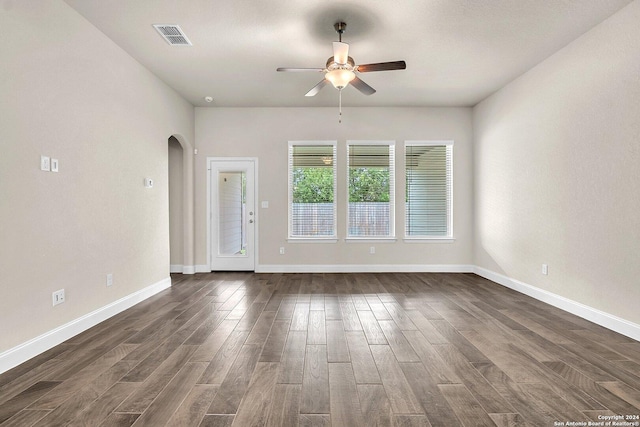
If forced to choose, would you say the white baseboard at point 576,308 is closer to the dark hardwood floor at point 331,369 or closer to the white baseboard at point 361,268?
the dark hardwood floor at point 331,369

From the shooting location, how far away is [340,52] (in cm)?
331

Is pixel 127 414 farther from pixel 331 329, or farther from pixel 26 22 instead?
pixel 26 22

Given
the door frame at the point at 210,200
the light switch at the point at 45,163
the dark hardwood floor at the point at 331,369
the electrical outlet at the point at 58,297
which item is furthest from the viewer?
the door frame at the point at 210,200

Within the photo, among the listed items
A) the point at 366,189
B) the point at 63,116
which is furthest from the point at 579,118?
the point at 63,116

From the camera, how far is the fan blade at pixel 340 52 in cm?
326

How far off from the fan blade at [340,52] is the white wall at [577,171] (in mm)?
2524

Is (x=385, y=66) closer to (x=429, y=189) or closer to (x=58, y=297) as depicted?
(x=429, y=189)

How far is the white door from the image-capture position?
Answer: 6.16 meters

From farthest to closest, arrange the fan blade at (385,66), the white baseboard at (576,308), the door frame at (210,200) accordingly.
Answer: the door frame at (210,200), the fan blade at (385,66), the white baseboard at (576,308)

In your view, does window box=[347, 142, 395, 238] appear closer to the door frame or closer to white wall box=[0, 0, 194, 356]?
the door frame

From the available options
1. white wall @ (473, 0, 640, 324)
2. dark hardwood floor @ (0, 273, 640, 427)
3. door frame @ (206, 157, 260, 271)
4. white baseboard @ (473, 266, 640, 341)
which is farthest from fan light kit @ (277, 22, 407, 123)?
white baseboard @ (473, 266, 640, 341)

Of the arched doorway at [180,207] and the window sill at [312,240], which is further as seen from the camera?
the window sill at [312,240]

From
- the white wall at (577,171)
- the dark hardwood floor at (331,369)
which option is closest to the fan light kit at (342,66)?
the white wall at (577,171)

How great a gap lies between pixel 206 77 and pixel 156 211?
1992 mm
